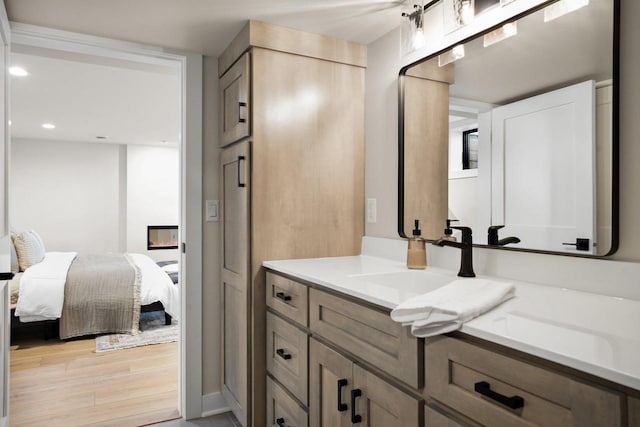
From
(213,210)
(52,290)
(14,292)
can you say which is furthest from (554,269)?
(14,292)

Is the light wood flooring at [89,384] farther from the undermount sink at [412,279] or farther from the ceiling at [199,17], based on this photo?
the ceiling at [199,17]

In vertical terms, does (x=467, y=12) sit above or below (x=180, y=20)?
below

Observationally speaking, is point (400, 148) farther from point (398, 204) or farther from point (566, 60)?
point (566, 60)

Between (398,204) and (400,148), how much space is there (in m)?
0.26

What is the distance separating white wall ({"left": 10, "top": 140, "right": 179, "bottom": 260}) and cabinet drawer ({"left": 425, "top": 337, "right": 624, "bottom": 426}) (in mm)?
7021

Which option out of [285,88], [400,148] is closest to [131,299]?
[285,88]

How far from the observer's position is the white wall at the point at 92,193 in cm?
667

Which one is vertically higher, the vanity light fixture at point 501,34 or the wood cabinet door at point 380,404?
the vanity light fixture at point 501,34

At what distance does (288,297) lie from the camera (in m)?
1.76

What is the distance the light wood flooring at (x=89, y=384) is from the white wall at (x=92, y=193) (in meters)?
3.48

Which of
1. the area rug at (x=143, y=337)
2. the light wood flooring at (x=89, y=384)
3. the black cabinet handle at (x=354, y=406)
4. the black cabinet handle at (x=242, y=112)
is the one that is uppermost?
the black cabinet handle at (x=242, y=112)

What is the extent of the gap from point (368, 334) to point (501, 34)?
1152 mm

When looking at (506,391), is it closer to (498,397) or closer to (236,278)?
(498,397)

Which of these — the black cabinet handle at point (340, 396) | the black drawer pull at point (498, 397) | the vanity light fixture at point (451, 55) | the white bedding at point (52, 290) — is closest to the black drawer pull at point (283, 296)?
the black cabinet handle at point (340, 396)
